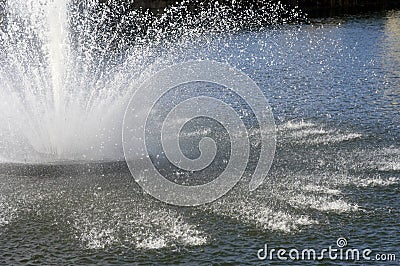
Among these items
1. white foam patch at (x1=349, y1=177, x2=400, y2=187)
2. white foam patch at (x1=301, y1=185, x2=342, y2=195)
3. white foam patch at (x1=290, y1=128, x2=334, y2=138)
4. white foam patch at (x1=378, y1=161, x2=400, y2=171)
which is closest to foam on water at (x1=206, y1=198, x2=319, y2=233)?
white foam patch at (x1=301, y1=185, x2=342, y2=195)

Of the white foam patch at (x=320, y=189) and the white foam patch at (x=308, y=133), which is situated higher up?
the white foam patch at (x=308, y=133)

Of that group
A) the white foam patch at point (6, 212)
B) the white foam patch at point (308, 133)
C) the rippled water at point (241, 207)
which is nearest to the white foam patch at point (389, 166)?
the rippled water at point (241, 207)

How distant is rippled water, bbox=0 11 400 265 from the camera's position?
1140cm

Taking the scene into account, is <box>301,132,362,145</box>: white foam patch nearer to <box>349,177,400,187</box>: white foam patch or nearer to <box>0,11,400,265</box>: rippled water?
<box>0,11,400,265</box>: rippled water

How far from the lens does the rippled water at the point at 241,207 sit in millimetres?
11398

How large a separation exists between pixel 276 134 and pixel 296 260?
26.4ft

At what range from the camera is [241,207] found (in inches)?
513

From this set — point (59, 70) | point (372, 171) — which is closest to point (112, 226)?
point (372, 171)

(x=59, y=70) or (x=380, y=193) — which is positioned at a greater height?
(x=59, y=70)

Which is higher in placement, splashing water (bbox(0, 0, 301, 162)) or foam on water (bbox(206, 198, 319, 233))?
splashing water (bbox(0, 0, 301, 162))

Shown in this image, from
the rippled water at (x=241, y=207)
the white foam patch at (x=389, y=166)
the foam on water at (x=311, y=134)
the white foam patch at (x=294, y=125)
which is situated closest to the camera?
the rippled water at (x=241, y=207)

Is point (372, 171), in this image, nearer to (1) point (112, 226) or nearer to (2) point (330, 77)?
(1) point (112, 226)

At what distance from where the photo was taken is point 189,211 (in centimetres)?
1300

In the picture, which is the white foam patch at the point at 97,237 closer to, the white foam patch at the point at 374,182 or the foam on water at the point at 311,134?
the white foam patch at the point at 374,182
